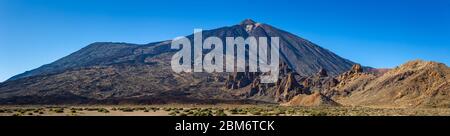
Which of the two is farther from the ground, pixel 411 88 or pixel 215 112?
pixel 411 88

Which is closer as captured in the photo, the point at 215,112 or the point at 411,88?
the point at 215,112

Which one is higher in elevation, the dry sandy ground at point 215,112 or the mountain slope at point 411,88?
the mountain slope at point 411,88

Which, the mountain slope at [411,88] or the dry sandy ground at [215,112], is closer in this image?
the dry sandy ground at [215,112]

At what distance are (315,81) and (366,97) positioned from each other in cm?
7279

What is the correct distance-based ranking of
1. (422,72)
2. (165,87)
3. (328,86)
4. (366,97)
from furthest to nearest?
(165,87) → (328,86) → (366,97) → (422,72)

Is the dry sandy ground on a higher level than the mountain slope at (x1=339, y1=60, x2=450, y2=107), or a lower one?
lower

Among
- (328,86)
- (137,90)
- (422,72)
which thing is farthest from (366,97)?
(137,90)

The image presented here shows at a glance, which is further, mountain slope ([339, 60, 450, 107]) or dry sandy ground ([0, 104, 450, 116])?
→ mountain slope ([339, 60, 450, 107])

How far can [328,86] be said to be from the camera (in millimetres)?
163375
